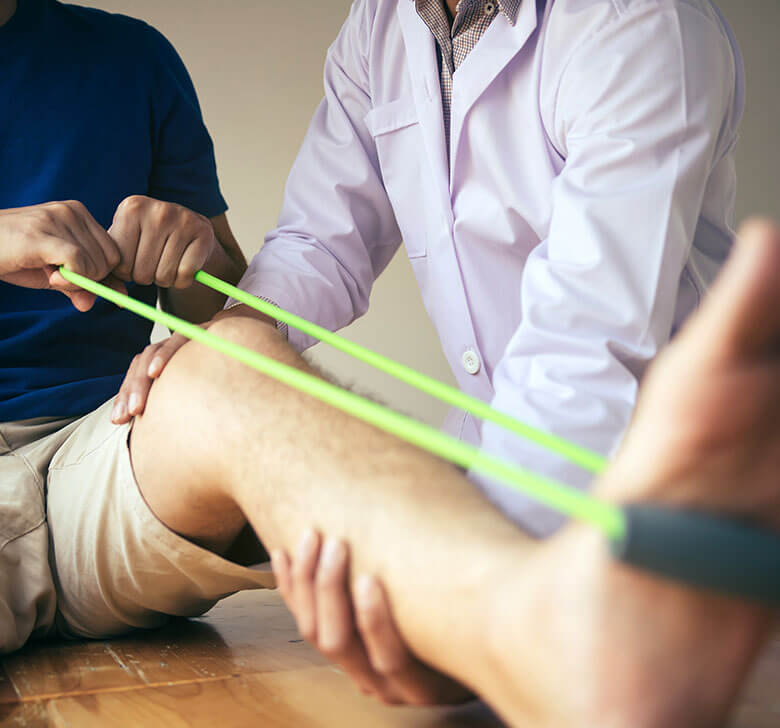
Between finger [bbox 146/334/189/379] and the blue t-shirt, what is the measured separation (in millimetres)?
221

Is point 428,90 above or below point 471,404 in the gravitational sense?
above

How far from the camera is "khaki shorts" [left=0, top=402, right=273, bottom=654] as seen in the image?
758mm

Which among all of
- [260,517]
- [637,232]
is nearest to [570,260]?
[637,232]

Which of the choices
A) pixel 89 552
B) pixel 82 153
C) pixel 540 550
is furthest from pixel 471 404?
pixel 82 153

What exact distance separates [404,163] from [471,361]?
11.5 inches

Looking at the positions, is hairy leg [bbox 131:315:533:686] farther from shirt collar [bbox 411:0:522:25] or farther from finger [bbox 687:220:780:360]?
shirt collar [bbox 411:0:522:25]

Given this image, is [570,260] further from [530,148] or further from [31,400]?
[31,400]

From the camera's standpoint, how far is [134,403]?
0.75 meters

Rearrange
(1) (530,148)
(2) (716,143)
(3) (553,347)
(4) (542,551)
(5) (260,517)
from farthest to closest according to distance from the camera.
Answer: (1) (530,148), (2) (716,143), (3) (553,347), (5) (260,517), (4) (542,551)

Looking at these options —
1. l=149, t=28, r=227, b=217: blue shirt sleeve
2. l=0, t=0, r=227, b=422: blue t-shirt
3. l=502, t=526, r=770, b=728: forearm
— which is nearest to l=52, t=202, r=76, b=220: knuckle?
l=0, t=0, r=227, b=422: blue t-shirt

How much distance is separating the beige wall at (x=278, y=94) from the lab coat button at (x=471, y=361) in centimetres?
183

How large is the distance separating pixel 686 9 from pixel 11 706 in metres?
0.88

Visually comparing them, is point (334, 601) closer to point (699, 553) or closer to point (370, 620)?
point (370, 620)

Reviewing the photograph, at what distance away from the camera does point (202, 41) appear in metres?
3.02
